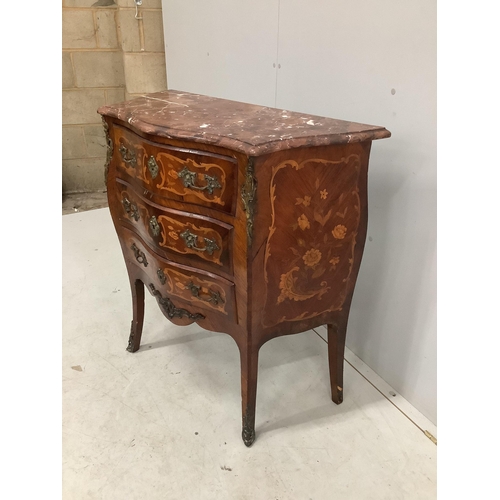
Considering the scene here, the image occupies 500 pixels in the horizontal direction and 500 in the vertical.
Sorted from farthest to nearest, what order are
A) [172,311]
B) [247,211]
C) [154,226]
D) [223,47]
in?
[223,47] → [172,311] → [154,226] → [247,211]

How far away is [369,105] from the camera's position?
A: 4.86 ft

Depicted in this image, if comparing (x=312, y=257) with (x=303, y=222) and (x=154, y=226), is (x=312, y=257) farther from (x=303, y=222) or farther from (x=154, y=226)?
(x=154, y=226)

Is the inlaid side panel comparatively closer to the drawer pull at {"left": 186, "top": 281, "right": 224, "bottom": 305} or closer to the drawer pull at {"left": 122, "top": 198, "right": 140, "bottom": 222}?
the drawer pull at {"left": 186, "top": 281, "right": 224, "bottom": 305}

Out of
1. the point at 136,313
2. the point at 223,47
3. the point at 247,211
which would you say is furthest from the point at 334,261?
the point at 223,47

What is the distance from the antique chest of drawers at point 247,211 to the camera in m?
1.10

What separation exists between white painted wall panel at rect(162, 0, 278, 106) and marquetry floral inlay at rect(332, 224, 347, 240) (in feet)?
3.13

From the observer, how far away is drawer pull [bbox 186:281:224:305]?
1.30 meters

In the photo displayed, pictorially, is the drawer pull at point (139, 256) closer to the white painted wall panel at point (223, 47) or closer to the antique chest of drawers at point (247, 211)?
the antique chest of drawers at point (247, 211)

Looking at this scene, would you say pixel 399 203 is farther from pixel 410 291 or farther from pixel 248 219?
pixel 248 219

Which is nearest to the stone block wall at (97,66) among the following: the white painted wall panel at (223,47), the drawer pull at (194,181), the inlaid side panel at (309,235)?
the white painted wall panel at (223,47)

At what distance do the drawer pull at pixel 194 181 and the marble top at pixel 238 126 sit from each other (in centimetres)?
9

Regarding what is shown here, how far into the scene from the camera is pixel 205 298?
4.38 feet

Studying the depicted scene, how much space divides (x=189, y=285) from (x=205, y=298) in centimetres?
6

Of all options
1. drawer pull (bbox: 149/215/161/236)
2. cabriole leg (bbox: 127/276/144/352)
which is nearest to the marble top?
drawer pull (bbox: 149/215/161/236)
